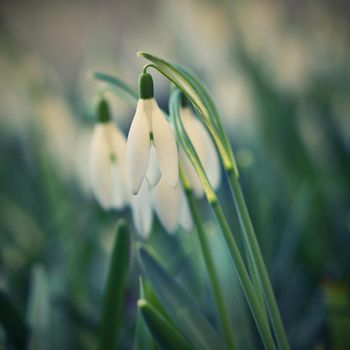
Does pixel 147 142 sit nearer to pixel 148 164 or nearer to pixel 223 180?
pixel 148 164

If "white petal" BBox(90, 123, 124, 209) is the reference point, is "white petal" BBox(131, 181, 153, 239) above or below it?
below

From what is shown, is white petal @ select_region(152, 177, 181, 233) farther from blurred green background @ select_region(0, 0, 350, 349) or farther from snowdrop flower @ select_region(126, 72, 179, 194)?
blurred green background @ select_region(0, 0, 350, 349)

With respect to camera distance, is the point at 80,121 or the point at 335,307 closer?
the point at 335,307

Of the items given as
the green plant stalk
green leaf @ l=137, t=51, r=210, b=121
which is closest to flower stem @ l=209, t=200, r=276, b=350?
the green plant stalk

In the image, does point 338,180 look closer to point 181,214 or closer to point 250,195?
point 250,195

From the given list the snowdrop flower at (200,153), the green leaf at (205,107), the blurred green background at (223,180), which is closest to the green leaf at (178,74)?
the green leaf at (205,107)

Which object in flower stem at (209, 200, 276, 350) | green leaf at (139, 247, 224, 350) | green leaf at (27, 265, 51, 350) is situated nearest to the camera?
flower stem at (209, 200, 276, 350)

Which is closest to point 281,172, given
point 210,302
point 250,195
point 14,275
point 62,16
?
point 250,195
